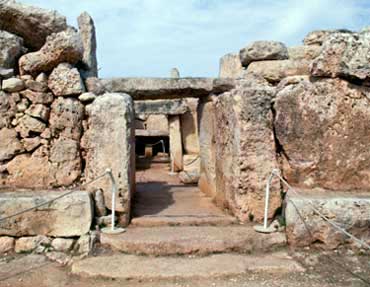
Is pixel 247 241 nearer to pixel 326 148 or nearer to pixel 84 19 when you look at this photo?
pixel 326 148

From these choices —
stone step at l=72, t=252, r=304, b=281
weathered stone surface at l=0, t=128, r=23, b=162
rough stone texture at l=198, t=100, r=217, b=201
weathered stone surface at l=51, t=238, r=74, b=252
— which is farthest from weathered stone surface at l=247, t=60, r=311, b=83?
weathered stone surface at l=51, t=238, r=74, b=252

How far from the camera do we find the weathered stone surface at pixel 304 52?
6020 mm

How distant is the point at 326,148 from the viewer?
4.34 m

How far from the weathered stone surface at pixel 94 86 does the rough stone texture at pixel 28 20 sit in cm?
70

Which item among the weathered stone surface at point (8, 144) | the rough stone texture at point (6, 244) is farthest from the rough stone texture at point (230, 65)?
the rough stone texture at point (6, 244)

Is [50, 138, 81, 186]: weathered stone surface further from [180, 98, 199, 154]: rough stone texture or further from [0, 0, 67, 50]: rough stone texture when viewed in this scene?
[180, 98, 199, 154]: rough stone texture

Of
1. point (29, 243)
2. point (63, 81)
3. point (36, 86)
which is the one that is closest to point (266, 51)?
point (63, 81)

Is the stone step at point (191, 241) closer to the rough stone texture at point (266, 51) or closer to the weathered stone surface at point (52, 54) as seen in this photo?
the weathered stone surface at point (52, 54)

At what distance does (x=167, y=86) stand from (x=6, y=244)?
9.26 feet

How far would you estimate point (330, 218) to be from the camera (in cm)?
388

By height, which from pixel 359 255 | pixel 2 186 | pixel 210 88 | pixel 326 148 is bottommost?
pixel 359 255

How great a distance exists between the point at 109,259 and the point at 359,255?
2413 mm

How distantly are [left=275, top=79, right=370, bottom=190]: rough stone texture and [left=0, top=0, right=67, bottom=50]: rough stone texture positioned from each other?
9.28 ft

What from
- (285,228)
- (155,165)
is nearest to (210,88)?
(285,228)
